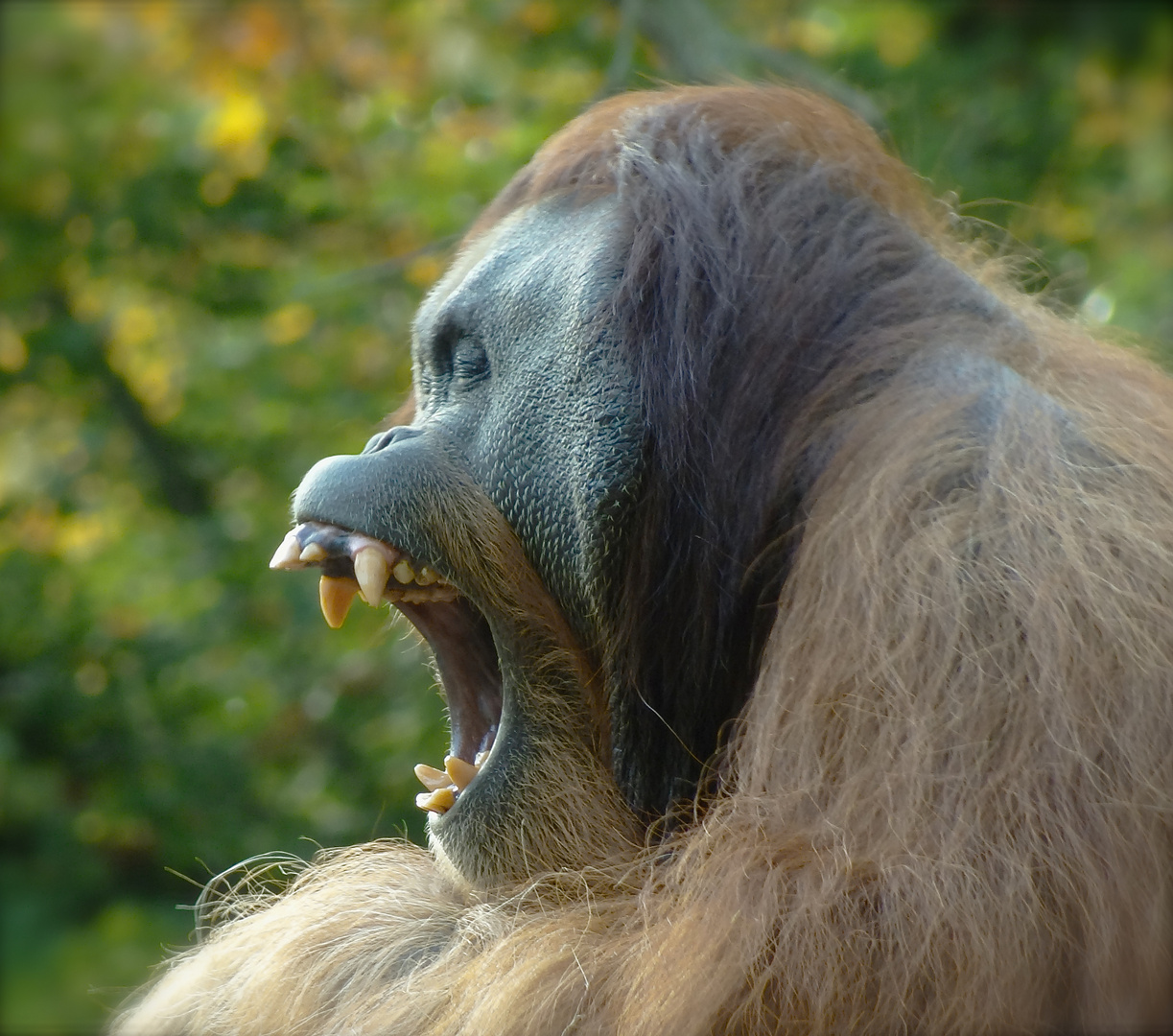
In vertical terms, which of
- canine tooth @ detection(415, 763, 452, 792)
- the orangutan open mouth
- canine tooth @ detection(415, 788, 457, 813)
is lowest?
canine tooth @ detection(415, 788, 457, 813)

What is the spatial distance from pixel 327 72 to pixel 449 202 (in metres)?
0.88

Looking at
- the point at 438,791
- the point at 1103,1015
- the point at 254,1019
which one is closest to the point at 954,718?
the point at 1103,1015

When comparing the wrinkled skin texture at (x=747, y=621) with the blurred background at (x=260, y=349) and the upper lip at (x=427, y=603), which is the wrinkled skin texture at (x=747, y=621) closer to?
the upper lip at (x=427, y=603)

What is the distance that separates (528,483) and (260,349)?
261 cm

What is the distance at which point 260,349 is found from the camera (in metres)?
4.37

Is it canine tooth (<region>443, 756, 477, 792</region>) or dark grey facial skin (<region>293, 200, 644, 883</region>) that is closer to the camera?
dark grey facial skin (<region>293, 200, 644, 883</region>)

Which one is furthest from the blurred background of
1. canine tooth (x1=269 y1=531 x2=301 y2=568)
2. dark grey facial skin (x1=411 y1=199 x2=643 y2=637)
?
canine tooth (x1=269 y1=531 x2=301 y2=568)

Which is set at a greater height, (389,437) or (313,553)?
(389,437)

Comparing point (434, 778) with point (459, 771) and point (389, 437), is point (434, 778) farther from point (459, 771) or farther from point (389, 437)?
point (389, 437)

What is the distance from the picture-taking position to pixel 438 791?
209 centimetres

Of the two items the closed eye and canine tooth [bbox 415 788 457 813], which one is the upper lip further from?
the closed eye

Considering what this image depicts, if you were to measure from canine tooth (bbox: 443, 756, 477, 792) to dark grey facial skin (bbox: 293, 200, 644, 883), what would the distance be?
2.6 inches

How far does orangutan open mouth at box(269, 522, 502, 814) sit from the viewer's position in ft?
6.46

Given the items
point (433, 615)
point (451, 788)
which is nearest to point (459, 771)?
point (451, 788)
